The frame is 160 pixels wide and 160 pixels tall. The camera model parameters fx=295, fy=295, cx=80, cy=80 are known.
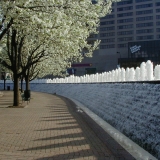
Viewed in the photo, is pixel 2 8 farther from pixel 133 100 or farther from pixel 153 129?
pixel 153 129

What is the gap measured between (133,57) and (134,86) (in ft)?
308

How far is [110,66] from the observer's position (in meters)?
110

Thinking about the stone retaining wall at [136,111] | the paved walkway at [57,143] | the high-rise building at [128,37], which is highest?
the high-rise building at [128,37]

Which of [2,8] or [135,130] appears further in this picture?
[2,8]

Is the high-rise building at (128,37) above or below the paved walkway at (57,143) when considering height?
above

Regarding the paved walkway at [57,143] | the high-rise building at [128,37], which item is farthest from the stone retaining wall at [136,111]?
the high-rise building at [128,37]

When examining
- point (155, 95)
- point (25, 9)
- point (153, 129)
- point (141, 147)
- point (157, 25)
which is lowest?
point (141, 147)

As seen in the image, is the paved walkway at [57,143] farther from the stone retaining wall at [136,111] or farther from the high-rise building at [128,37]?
the high-rise building at [128,37]

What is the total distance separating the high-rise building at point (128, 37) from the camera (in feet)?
332

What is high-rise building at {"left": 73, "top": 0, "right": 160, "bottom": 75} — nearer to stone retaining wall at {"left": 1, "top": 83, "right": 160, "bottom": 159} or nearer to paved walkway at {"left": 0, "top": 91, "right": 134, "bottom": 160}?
stone retaining wall at {"left": 1, "top": 83, "right": 160, "bottom": 159}

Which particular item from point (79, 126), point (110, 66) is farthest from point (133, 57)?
point (79, 126)

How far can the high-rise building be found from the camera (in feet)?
332

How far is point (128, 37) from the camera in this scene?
109188 millimetres

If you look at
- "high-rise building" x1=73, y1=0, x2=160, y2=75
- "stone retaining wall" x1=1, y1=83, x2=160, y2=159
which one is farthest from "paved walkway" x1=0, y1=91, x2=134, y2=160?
"high-rise building" x1=73, y1=0, x2=160, y2=75
